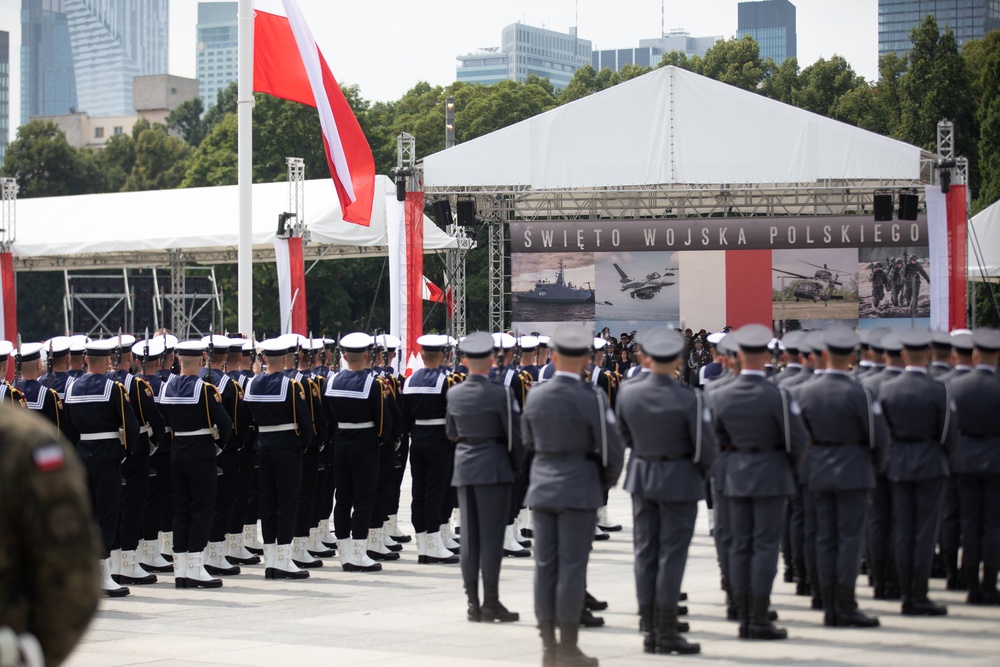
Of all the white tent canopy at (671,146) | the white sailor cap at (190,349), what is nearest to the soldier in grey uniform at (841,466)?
the white sailor cap at (190,349)

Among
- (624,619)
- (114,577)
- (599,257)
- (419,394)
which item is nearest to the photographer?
(624,619)

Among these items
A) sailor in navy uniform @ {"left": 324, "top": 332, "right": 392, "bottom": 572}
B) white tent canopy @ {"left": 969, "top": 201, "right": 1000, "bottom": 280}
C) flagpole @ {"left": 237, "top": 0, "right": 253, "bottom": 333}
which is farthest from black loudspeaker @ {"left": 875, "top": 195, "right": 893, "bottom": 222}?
sailor in navy uniform @ {"left": 324, "top": 332, "right": 392, "bottom": 572}

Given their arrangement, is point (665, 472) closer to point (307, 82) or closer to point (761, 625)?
point (761, 625)

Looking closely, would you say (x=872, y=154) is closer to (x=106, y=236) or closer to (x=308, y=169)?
(x=106, y=236)

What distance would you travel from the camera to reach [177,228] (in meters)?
26.6

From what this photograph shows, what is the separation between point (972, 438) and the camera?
351 inches

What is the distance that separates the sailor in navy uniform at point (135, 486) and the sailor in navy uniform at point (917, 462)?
19.1 feet

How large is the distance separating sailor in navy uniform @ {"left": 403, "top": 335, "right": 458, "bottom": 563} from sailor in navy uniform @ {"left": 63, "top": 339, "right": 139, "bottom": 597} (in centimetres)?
255

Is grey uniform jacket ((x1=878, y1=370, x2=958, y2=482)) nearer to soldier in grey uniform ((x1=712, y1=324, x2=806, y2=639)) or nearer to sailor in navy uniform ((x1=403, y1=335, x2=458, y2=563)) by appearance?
soldier in grey uniform ((x1=712, y1=324, x2=806, y2=639))

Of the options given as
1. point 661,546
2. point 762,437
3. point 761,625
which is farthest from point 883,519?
point 661,546

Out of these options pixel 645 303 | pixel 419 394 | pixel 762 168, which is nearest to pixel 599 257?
pixel 645 303

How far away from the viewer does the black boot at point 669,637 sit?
7.39m

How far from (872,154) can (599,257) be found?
7.02 metres

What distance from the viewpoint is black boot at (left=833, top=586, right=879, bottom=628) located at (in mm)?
8055
